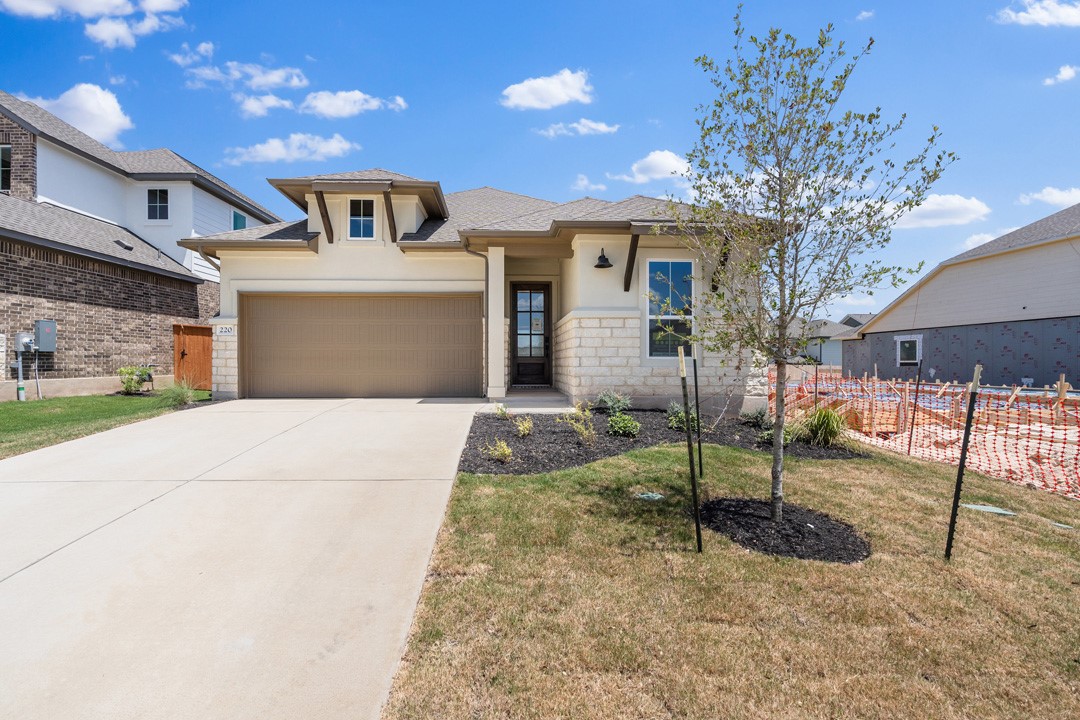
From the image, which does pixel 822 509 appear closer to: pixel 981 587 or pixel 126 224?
pixel 981 587

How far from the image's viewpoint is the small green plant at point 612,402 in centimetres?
858

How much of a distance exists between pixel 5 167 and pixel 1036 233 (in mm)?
33972

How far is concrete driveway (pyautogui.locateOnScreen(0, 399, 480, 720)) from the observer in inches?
89.2

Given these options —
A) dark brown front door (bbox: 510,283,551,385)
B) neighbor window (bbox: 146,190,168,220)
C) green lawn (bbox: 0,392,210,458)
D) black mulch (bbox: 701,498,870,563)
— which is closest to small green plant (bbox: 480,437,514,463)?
black mulch (bbox: 701,498,870,563)

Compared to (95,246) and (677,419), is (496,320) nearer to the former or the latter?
(677,419)

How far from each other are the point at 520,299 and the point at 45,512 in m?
10.4

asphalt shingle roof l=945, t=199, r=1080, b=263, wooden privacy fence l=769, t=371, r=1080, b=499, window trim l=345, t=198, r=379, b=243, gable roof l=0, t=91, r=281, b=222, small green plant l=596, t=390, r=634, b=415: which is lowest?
wooden privacy fence l=769, t=371, r=1080, b=499

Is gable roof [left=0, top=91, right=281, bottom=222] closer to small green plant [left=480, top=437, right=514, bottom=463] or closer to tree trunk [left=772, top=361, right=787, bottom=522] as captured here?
small green plant [left=480, top=437, right=514, bottom=463]

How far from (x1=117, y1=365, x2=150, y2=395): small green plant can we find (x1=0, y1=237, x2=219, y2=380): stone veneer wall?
0.82 metres

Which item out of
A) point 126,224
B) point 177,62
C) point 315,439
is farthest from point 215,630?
point 126,224

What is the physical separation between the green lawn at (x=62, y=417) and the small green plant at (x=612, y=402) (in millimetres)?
7699

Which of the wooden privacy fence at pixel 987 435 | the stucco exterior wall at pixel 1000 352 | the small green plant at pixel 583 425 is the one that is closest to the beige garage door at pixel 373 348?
the small green plant at pixel 583 425

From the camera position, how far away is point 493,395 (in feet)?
34.3

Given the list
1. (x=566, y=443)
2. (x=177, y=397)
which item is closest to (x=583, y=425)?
(x=566, y=443)
